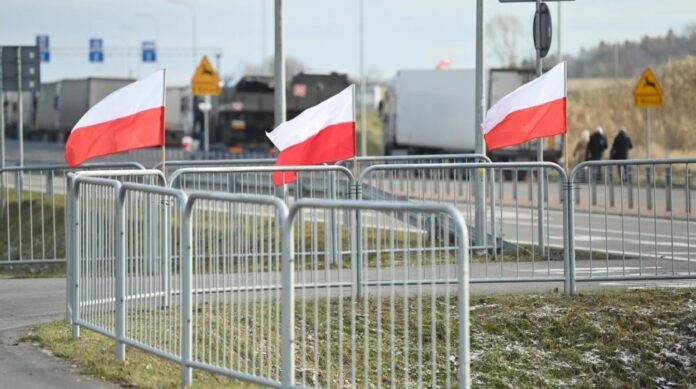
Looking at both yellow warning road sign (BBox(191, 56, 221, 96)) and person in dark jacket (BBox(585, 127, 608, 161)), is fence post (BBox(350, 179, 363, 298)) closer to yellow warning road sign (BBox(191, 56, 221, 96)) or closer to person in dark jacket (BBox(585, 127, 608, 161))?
person in dark jacket (BBox(585, 127, 608, 161))

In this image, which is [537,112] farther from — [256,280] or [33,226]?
[33,226]

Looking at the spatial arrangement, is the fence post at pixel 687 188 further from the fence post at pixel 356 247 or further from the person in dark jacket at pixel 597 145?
the person in dark jacket at pixel 597 145

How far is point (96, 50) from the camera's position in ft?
264

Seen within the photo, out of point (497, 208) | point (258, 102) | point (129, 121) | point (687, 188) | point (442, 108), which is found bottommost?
point (497, 208)

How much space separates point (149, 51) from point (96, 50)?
471cm

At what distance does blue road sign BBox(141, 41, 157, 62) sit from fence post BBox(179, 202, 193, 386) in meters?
68.4

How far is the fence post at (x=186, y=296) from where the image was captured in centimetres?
941

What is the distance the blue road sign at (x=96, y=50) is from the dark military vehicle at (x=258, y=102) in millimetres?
22464

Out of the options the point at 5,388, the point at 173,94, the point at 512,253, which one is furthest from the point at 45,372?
the point at 173,94

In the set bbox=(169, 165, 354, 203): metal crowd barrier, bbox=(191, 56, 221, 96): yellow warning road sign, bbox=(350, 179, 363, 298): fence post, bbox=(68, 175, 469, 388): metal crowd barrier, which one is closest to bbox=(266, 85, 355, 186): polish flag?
bbox=(169, 165, 354, 203): metal crowd barrier

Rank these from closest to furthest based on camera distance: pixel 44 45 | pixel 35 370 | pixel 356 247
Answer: pixel 356 247 → pixel 35 370 → pixel 44 45

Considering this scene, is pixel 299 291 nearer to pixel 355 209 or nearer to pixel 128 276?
pixel 355 209

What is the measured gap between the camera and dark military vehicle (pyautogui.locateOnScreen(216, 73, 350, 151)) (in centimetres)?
5441

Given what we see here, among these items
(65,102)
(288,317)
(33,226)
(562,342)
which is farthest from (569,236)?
(65,102)
